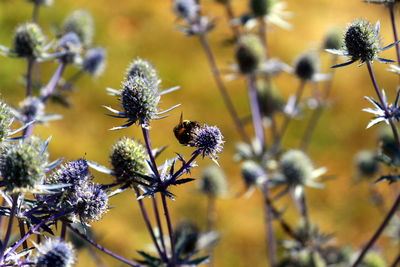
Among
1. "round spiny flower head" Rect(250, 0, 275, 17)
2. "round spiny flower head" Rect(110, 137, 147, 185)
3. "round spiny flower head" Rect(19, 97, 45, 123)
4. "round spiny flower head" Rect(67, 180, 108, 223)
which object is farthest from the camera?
"round spiny flower head" Rect(250, 0, 275, 17)

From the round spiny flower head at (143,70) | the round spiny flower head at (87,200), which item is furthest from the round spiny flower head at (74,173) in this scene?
the round spiny flower head at (143,70)

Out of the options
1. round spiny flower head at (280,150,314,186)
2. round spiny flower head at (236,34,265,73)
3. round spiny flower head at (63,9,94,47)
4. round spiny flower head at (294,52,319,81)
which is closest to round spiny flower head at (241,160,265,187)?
round spiny flower head at (280,150,314,186)

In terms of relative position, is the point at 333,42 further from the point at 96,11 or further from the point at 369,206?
the point at 96,11

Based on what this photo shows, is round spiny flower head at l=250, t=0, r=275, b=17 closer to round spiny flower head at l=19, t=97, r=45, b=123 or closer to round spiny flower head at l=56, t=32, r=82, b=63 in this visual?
round spiny flower head at l=56, t=32, r=82, b=63

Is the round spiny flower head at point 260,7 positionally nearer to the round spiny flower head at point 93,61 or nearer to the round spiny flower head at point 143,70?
the round spiny flower head at point 93,61

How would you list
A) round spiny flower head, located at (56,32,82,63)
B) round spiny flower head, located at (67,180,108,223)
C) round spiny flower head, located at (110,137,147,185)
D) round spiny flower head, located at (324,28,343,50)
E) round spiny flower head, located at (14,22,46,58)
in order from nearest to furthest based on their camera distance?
1. round spiny flower head, located at (67,180,108,223)
2. round spiny flower head, located at (110,137,147,185)
3. round spiny flower head, located at (14,22,46,58)
4. round spiny flower head, located at (56,32,82,63)
5. round spiny flower head, located at (324,28,343,50)

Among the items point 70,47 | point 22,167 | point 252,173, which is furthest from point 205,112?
point 22,167

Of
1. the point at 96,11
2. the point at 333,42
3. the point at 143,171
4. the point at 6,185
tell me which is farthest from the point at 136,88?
the point at 96,11
